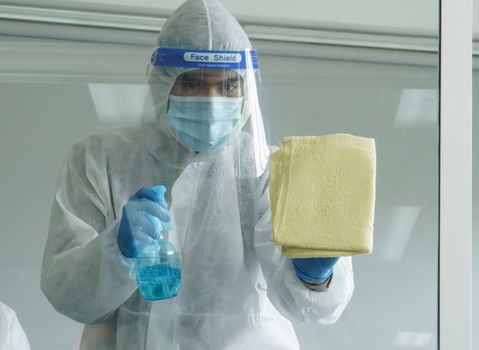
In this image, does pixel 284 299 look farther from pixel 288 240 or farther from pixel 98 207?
pixel 98 207

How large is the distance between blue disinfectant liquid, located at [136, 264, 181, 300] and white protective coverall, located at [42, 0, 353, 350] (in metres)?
0.02

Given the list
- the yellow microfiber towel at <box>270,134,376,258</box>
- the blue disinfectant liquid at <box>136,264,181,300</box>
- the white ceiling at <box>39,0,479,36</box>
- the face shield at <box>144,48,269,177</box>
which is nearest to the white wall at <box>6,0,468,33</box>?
the white ceiling at <box>39,0,479,36</box>

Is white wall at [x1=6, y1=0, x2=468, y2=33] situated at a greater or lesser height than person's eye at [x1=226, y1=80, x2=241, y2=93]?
greater

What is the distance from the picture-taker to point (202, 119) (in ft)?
3.86

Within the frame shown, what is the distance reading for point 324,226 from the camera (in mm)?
1090

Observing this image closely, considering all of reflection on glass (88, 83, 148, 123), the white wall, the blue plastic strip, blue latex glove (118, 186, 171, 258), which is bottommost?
blue latex glove (118, 186, 171, 258)

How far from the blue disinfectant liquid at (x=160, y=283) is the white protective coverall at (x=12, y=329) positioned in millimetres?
233

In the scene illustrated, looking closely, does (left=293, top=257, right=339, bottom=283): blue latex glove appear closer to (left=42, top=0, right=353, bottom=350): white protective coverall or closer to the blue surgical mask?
(left=42, top=0, right=353, bottom=350): white protective coverall

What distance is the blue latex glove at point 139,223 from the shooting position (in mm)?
1107

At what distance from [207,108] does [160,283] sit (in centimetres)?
29

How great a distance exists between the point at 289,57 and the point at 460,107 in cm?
33

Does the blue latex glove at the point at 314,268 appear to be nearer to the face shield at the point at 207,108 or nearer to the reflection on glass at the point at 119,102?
the face shield at the point at 207,108

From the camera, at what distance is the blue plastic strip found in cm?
119

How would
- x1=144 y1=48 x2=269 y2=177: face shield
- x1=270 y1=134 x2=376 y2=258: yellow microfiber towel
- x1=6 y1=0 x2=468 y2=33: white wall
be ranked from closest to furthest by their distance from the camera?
x1=270 y1=134 x2=376 y2=258: yellow microfiber towel → x1=144 y1=48 x2=269 y2=177: face shield → x1=6 y1=0 x2=468 y2=33: white wall
